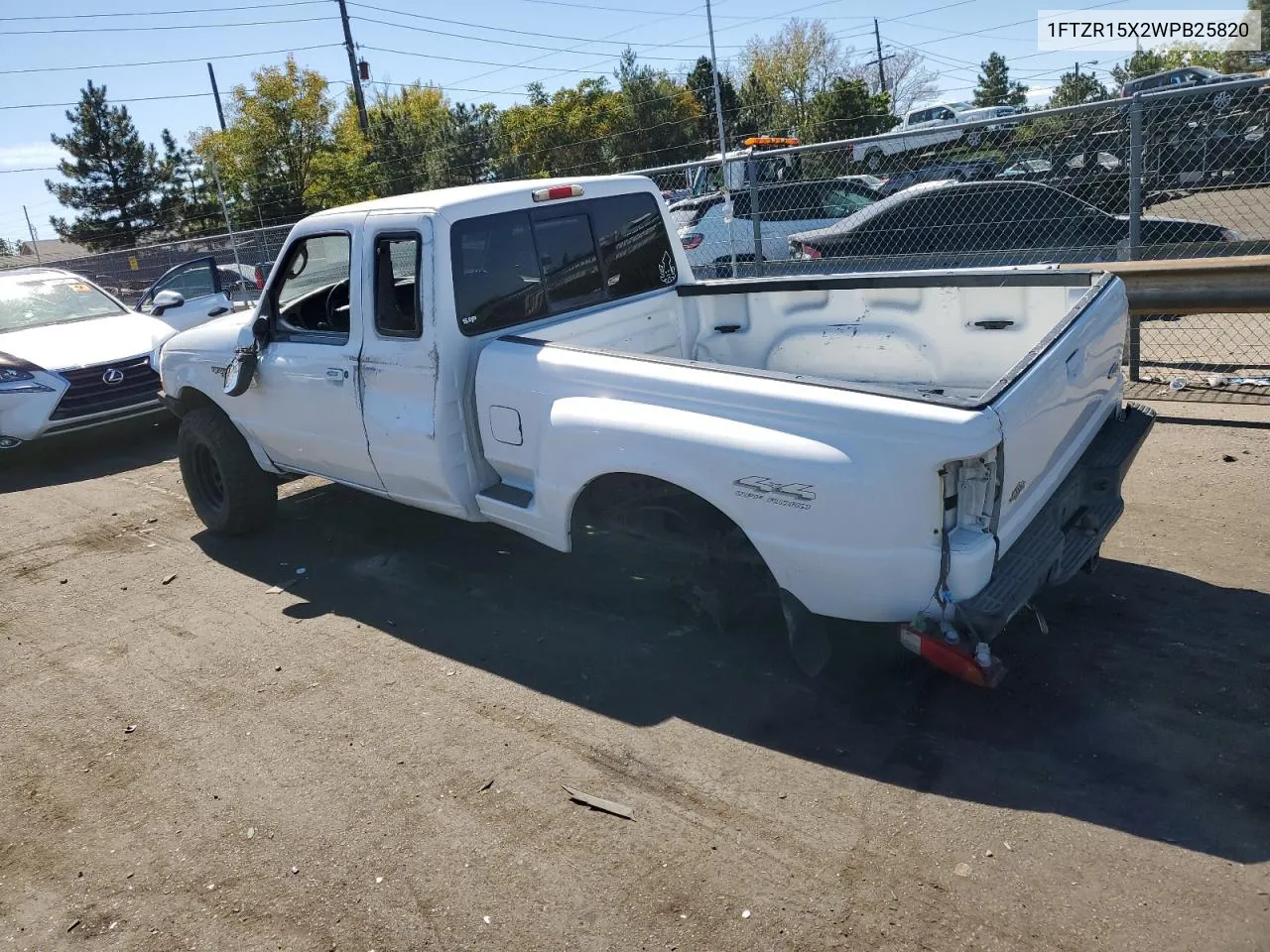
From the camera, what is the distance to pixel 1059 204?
979cm


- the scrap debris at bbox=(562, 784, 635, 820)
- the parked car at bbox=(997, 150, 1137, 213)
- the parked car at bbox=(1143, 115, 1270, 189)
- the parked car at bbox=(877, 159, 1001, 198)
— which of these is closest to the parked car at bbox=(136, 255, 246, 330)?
the parked car at bbox=(877, 159, 1001, 198)

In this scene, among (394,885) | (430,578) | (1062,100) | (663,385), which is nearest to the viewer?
(394,885)

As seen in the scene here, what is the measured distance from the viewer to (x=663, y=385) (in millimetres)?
3961

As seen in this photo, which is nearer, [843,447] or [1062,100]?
[843,447]

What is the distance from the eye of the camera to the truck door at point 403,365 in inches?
190

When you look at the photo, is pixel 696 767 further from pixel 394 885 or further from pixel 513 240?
pixel 513 240

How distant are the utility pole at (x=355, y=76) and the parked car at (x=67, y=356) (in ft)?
102

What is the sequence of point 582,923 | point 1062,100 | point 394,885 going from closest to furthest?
point 582,923 → point 394,885 → point 1062,100

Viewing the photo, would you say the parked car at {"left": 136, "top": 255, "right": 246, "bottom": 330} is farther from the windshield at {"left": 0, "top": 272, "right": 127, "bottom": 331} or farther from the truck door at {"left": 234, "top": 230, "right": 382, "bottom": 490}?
the truck door at {"left": 234, "top": 230, "right": 382, "bottom": 490}

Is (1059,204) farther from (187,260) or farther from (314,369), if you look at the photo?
(187,260)

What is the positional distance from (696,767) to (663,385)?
141cm

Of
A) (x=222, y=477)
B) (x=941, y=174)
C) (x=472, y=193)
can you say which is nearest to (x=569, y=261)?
(x=472, y=193)

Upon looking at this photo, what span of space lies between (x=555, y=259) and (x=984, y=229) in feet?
19.8

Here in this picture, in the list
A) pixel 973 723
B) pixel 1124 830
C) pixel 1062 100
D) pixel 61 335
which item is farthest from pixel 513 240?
pixel 1062 100
